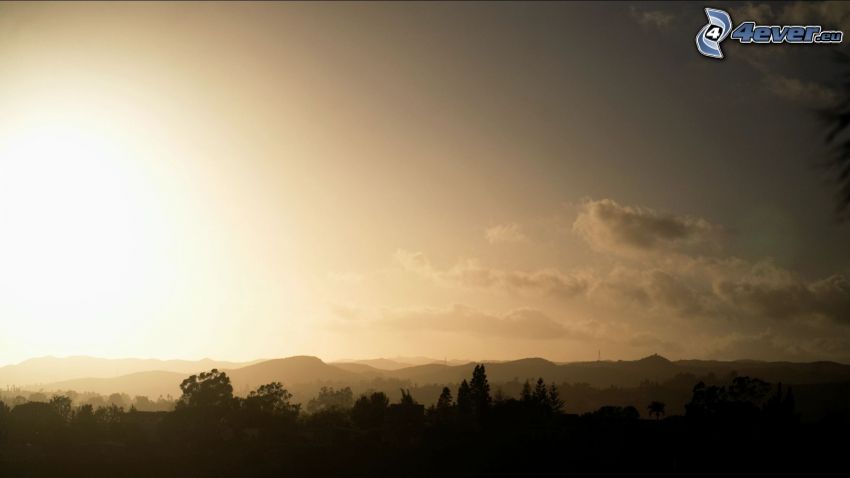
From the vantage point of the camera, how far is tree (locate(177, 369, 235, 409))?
291ft

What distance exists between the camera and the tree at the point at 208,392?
88750 mm

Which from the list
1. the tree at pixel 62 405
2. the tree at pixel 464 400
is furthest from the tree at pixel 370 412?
the tree at pixel 62 405

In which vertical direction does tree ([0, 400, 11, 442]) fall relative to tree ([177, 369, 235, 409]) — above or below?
below

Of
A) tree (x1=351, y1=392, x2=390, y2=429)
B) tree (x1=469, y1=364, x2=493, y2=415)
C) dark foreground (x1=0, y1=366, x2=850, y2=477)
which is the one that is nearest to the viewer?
dark foreground (x1=0, y1=366, x2=850, y2=477)

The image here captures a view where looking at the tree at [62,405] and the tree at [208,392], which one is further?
the tree at [62,405]

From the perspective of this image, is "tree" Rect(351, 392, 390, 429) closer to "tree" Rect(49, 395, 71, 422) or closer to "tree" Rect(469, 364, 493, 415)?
"tree" Rect(469, 364, 493, 415)

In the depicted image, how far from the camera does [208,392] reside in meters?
91.2

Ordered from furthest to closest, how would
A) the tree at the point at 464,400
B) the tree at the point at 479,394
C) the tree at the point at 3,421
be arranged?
1. the tree at the point at 464,400
2. the tree at the point at 479,394
3. the tree at the point at 3,421

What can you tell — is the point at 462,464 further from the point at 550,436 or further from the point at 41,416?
the point at 41,416

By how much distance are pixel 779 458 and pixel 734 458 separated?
10.8 feet

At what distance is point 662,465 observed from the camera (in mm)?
49500

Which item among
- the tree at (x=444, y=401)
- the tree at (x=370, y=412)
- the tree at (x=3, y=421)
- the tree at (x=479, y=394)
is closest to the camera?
the tree at (x=3, y=421)

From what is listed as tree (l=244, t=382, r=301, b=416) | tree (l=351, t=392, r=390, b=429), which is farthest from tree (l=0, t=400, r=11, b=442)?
tree (l=351, t=392, r=390, b=429)

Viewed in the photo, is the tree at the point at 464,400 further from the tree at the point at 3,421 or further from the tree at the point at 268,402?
the tree at the point at 3,421
